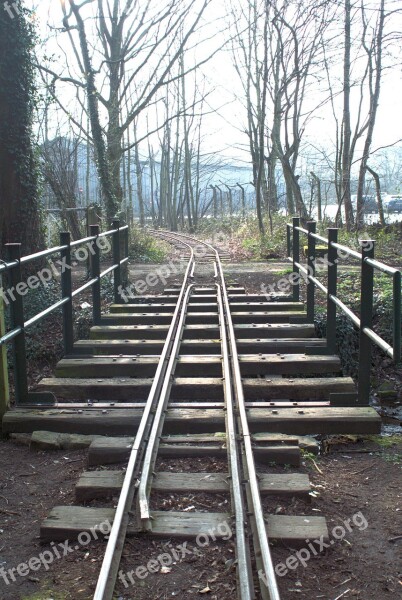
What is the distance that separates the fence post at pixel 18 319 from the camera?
15.4 ft

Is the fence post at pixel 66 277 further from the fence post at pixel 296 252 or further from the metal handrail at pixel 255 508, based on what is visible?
the fence post at pixel 296 252

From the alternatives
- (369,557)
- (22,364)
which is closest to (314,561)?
(369,557)

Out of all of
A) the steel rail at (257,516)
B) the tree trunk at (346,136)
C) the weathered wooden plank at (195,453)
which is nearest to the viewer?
the steel rail at (257,516)

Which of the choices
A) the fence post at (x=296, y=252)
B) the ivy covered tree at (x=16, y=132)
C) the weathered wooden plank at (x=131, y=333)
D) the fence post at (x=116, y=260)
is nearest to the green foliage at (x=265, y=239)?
the fence post at (x=296, y=252)

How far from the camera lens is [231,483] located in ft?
11.6

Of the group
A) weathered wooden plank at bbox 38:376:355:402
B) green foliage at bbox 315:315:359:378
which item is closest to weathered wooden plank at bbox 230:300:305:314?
green foliage at bbox 315:315:359:378

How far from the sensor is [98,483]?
3617 mm

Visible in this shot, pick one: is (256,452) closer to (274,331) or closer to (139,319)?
(274,331)

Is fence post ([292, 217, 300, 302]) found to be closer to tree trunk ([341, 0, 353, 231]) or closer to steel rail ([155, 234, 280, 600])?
steel rail ([155, 234, 280, 600])

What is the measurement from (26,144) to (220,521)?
8580 mm

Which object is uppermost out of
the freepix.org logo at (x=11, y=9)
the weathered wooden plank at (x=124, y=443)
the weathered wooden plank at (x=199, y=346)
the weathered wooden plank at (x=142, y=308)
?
the freepix.org logo at (x=11, y=9)

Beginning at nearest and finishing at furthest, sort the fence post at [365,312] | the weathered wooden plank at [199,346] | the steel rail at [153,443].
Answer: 1. the steel rail at [153,443]
2. the fence post at [365,312]
3. the weathered wooden plank at [199,346]

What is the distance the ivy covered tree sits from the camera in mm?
9898

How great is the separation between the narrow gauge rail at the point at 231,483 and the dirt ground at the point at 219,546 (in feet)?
0.31
